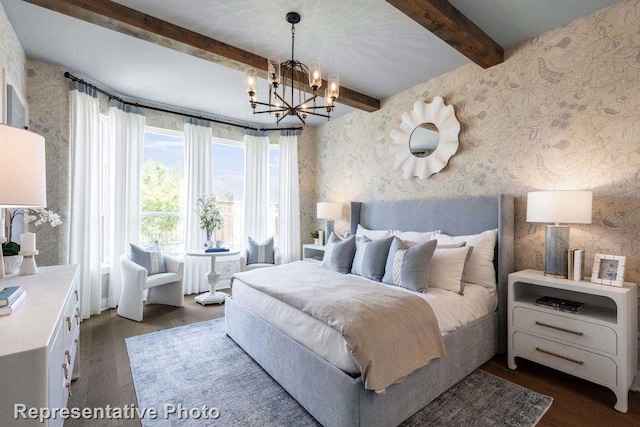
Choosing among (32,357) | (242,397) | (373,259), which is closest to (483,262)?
(373,259)

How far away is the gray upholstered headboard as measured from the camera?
2625 mm

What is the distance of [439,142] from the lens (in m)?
3.34

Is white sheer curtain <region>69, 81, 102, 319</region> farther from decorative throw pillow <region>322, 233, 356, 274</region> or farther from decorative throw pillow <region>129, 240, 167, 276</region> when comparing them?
decorative throw pillow <region>322, 233, 356, 274</region>

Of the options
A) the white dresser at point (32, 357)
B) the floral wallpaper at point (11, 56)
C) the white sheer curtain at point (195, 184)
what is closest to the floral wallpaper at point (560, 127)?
the white sheer curtain at point (195, 184)

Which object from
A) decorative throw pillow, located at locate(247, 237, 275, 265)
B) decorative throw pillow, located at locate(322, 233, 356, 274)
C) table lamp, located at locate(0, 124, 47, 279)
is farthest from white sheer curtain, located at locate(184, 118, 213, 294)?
table lamp, located at locate(0, 124, 47, 279)

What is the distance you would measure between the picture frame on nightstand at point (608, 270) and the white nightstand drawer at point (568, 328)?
1.04 feet

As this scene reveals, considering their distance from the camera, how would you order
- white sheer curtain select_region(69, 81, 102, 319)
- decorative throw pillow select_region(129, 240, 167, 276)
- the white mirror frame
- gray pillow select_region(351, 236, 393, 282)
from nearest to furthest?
gray pillow select_region(351, 236, 393, 282) < the white mirror frame < white sheer curtain select_region(69, 81, 102, 319) < decorative throw pillow select_region(129, 240, 167, 276)

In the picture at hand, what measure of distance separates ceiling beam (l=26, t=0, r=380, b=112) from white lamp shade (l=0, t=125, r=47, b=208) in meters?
1.42

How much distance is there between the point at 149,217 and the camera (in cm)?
438

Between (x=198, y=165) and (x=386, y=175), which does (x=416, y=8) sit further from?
(x=198, y=165)

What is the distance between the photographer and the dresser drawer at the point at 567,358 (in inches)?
77.7

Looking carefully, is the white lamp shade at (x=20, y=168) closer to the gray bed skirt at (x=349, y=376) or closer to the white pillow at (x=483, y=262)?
the gray bed skirt at (x=349, y=376)

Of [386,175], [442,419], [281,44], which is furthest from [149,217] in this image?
[442,419]

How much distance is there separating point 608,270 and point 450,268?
104 centimetres
